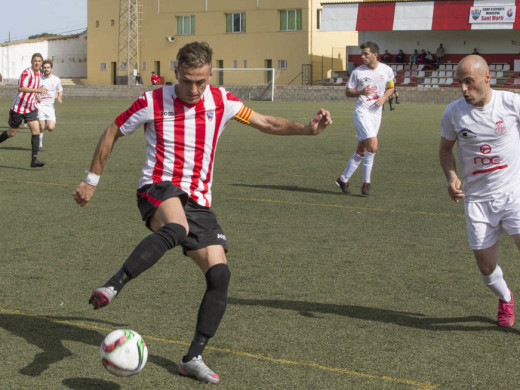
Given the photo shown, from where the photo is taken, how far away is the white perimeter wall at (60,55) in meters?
75.1

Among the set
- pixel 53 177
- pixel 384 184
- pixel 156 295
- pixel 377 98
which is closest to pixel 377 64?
pixel 377 98

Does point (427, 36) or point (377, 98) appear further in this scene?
point (427, 36)

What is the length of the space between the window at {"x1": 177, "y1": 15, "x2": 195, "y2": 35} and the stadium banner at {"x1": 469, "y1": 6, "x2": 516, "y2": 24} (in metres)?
23.5

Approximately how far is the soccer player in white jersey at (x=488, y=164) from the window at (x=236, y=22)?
59.2m

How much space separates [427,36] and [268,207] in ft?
153

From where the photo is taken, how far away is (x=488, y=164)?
18.9ft

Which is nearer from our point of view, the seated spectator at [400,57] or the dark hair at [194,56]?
the dark hair at [194,56]

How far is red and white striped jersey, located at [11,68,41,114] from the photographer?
16.5 metres

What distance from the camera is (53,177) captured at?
46.6 feet

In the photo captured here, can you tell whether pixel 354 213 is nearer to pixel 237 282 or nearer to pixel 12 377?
pixel 237 282

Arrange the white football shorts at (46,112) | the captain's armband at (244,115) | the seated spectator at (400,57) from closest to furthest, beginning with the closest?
the captain's armband at (244,115)
the white football shorts at (46,112)
the seated spectator at (400,57)

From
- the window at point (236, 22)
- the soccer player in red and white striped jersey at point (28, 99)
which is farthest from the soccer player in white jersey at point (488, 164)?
the window at point (236, 22)

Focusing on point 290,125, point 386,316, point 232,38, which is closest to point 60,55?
point 232,38

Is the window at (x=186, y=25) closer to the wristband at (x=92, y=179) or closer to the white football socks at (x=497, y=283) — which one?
the white football socks at (x=497, y=283)
